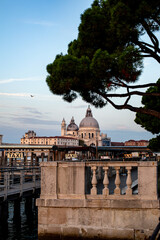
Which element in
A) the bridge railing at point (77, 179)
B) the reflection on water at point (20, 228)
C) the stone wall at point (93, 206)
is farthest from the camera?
the reflection on water at point (20, 228)

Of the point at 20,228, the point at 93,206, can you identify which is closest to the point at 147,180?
the point at 93,206

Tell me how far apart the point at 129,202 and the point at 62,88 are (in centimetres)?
598

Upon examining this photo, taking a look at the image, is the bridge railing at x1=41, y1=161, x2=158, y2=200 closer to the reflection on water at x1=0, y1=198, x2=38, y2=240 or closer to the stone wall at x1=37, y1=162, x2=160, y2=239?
the stone wall at x1=37, y1=162, x2=160, y2=239

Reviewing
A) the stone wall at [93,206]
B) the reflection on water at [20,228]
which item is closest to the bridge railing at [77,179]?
the stone wall at [93,206]

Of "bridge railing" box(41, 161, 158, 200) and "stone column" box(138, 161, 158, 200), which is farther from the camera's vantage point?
"bridge railing" box(41, 161, 158, 200)

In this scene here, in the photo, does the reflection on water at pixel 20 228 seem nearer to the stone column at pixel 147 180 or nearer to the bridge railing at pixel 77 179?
the bridge railing at pixel 77 179

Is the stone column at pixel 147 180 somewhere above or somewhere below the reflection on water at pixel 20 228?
above

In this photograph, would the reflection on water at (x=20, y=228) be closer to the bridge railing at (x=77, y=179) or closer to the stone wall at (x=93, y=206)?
the stone wall at (x=93, y=206)

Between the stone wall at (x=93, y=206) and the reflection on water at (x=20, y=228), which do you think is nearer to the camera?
the stone wall at (x=93, y=206)

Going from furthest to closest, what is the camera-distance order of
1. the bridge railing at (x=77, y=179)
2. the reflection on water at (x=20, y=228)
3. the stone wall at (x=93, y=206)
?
the reflection on water at (x=20, y=228), the bridge railing at (x=77, y=179), the stone wall at (x=93, y=206)

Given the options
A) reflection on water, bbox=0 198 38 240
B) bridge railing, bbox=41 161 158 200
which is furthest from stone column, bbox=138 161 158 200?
reflection on water, bbox=0 198 38 240

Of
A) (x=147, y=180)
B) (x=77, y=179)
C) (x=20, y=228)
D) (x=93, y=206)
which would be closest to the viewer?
(x=147, y=180)

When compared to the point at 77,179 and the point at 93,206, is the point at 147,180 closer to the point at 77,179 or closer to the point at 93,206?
the point at 93,206

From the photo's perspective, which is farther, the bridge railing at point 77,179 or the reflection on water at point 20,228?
the reflection on water at point 20,228
